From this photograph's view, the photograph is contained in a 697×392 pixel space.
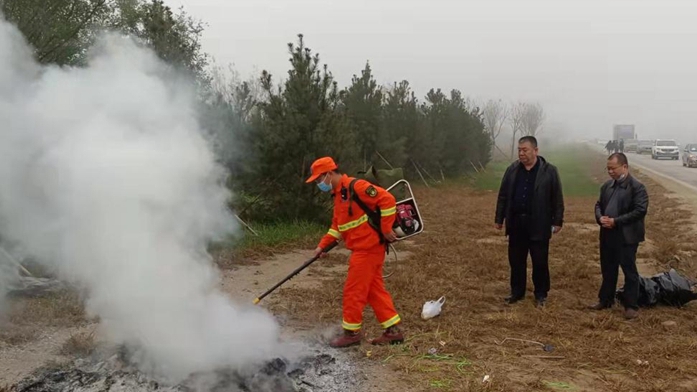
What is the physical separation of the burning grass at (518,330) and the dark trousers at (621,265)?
0.25 metres

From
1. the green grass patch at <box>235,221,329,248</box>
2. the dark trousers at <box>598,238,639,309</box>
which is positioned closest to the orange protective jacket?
the dark trousers at <box>598,238,639,309</box>

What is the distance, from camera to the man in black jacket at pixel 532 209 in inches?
257

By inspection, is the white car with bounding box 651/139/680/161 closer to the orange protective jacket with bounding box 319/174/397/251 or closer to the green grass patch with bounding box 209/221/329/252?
the green grass patch with bounding box 209/221/329/252

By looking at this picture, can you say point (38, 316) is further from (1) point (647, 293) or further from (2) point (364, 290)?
(1) point (647, 293)

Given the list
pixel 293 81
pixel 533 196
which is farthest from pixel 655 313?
pixel 293 81

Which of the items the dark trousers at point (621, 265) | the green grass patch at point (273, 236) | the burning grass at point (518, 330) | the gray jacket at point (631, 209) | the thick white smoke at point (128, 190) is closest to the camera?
the thick white smoke at point (128, 190)

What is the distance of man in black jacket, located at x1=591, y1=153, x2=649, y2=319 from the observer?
6086mm

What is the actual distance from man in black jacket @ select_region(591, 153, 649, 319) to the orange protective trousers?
2702mm

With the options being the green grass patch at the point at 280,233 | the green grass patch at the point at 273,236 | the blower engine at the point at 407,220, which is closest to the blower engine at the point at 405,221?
the blower engine at the point at 407,220

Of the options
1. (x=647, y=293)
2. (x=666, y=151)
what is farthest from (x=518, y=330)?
(x=666, y=151)

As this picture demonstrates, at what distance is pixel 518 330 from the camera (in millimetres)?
5805

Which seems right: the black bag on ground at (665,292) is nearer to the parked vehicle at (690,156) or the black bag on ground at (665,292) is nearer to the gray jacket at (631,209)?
the gray jacket at (631,209)

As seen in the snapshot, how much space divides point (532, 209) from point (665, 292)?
1876 mm

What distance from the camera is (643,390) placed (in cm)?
433
